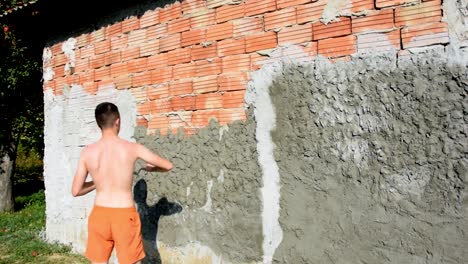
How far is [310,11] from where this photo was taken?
358 cm

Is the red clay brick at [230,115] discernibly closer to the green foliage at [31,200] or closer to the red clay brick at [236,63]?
the red clay brick at [236,63]

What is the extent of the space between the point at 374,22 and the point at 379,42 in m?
0.14

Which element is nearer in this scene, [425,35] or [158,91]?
[425,35]

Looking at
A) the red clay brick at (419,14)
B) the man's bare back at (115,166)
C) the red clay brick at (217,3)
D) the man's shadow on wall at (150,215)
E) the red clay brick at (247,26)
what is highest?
the red clay brick at (217,3)

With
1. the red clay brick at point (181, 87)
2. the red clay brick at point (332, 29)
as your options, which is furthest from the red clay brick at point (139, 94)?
the red clay brick at point (332, 29)

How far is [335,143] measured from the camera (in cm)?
341

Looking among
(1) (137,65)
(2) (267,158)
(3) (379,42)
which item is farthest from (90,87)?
(3) (379,42)

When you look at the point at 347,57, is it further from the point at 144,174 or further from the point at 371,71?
the point at 144,174

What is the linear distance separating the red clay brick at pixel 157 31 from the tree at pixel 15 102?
464cm

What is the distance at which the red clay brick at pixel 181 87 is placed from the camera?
4449 mm

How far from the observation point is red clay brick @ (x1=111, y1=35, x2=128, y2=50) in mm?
5180

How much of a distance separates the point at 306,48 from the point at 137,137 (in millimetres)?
2121

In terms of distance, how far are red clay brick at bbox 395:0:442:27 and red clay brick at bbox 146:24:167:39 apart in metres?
2.31

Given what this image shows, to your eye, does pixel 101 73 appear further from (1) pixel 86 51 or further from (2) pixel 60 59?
(2) pixel 60 59
